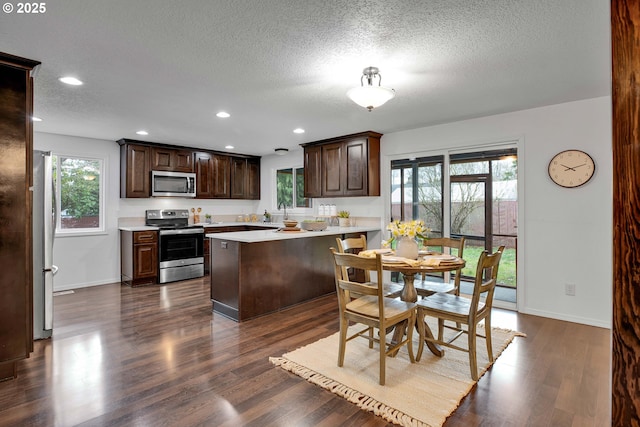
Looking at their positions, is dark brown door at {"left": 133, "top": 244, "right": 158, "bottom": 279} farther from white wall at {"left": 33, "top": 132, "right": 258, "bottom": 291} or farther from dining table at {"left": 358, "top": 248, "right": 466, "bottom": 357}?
dining table at {"left": 358, "top": 248, "right": 466, "bottom": 357}

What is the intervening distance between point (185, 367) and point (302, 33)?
8.31ft

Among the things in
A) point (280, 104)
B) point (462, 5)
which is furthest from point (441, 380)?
point (280, 104)

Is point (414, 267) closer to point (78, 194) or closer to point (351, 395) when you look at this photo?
point (351, 395)

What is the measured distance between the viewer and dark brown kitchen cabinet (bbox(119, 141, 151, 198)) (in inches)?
210

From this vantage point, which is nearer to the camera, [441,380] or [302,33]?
[302,33]

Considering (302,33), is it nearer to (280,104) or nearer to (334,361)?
(280,104)

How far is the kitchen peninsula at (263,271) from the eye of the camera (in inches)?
142

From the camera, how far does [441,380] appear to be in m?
2.33

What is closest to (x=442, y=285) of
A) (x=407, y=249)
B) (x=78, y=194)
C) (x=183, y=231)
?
(x=407, y=249)

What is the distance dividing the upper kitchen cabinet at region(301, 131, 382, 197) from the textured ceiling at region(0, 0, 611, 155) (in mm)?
1011

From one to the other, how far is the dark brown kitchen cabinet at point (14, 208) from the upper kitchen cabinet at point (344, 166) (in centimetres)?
371

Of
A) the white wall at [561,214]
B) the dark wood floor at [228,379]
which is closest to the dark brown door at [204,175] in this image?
the dark wood floor at [228,379]

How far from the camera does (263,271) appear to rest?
3.78 metres

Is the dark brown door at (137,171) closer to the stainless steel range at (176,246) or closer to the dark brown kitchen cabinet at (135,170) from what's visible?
the dark brown kitchen cabinet at (135,170)
